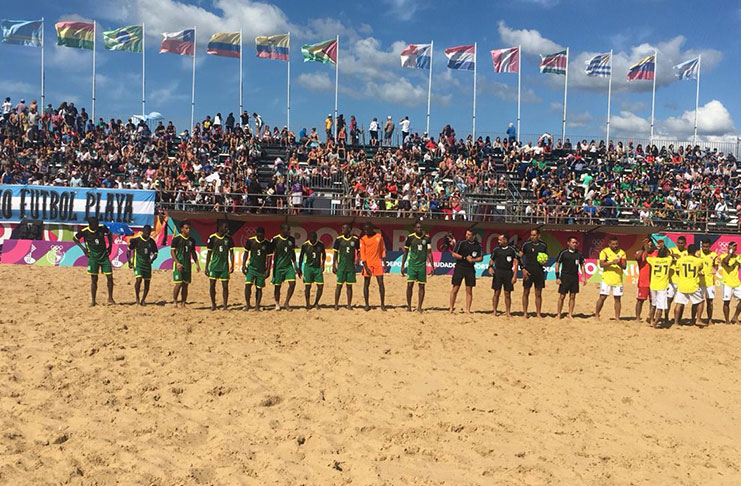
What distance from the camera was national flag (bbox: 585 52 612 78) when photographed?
32406mm

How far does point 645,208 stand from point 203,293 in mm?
17152

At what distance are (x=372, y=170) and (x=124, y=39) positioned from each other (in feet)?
55.7

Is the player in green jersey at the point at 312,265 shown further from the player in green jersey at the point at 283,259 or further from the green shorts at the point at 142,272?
the green shorts at the point at 142,272

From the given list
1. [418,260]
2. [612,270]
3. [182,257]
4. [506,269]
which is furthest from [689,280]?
[182,257]

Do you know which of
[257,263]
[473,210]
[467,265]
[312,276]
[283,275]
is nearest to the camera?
[257,263]

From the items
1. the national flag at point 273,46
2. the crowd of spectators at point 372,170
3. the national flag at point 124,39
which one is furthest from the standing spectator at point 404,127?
the national flag at point 124,39

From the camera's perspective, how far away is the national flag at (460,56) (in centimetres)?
3209

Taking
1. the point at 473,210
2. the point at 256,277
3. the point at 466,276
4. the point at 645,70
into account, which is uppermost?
the point at 645,70

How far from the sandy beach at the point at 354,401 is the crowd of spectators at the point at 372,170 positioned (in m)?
10.9

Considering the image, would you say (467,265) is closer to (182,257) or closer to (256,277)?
(256,277)

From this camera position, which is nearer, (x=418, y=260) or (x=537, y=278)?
Result: (x=537, y=278)

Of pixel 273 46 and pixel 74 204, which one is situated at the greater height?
pixel 273 46

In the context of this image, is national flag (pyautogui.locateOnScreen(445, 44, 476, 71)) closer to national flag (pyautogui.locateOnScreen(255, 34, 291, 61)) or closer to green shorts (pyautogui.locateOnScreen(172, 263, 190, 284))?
national flag (pyautogui.locateOnScreen(255, 34, 291, 61))

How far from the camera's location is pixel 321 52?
31.1 meters
